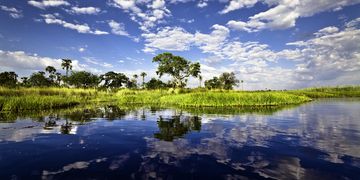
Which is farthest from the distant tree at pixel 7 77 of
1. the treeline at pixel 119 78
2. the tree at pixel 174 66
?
the tree at pixel 174 66

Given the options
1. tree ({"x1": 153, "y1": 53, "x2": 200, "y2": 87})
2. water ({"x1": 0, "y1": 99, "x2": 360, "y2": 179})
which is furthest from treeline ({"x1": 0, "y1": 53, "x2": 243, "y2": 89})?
water ({"x1": 0, "y1": 99, "x2": 360, "y2": 179})

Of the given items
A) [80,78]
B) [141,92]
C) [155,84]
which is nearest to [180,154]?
[141,92]

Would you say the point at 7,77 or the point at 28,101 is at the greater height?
the point at 7,77

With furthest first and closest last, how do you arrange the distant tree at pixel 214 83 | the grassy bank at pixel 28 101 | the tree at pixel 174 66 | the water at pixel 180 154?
the distant tree at pixel 214 83 → the tree at pixel 174 66 → the grassy bank at pixel 28 101 → the water at pixel 180 154

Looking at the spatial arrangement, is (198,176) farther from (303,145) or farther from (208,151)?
(303,145)

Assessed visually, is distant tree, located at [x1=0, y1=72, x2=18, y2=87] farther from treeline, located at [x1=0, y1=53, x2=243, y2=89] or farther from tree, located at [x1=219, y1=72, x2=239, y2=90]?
tree, located at [x1=219, y1=72, x2=239, y2=90]

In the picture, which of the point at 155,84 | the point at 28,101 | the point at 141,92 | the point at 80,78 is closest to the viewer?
the point at 28,101

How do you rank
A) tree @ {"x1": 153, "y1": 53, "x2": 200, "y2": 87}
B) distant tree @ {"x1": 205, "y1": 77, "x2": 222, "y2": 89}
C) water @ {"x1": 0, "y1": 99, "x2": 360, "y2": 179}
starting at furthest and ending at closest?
distant tree @ {"x1": 205, "y1": 77, "x2": 222, "y2": 89}
tree @ {"x1": 153, "y1": 53, "x2": 200, "y2": 87}
water @ {"x1": 0, "y1": 99, "x2": 360, "y2": 179}

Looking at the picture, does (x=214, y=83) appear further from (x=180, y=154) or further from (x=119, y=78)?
(x=180, y=154)

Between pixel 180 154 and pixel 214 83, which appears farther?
pixel 214 83

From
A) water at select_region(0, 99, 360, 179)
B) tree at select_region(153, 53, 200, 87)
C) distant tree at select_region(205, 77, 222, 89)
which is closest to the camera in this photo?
water at select_region(0, 99, 360, 179)

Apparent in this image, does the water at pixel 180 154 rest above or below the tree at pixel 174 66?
below

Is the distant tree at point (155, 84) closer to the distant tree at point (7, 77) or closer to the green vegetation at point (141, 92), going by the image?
the green vegetation at point (141, 92)

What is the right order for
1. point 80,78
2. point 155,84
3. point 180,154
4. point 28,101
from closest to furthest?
1. point 180,154
2. point 28,101
3. point 80,78
4. point 155,84
